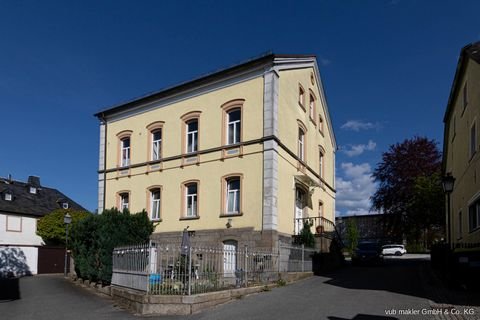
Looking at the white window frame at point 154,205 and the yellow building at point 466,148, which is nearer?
the yellow building at point 466,148

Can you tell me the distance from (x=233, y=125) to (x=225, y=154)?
144cm

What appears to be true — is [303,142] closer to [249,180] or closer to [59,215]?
[249,180]

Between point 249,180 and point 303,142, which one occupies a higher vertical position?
point 303,142

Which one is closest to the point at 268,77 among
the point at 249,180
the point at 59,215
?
the point at 249,180

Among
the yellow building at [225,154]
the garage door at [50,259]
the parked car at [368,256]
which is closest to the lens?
the yellow building at [225,154]

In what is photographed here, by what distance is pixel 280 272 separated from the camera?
1705cm

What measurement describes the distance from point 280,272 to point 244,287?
9.56 ft

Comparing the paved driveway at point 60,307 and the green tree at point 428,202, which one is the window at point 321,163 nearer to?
the green tree at point 428,202

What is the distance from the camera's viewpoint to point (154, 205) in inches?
965

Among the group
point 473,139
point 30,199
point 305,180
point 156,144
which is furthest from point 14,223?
point 473,139

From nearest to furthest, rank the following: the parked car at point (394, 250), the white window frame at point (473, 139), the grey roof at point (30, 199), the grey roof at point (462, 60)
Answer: the grey roof at point (462, 60), the white window frame at point (473, 139), the grey roof at point (30, 199), the parked car at point (394, 250)

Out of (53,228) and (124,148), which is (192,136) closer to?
(124,148)

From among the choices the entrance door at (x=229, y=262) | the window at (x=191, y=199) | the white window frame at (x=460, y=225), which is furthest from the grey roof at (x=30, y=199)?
the white window frame at (x=460, y=225)

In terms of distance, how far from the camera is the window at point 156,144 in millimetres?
24906
